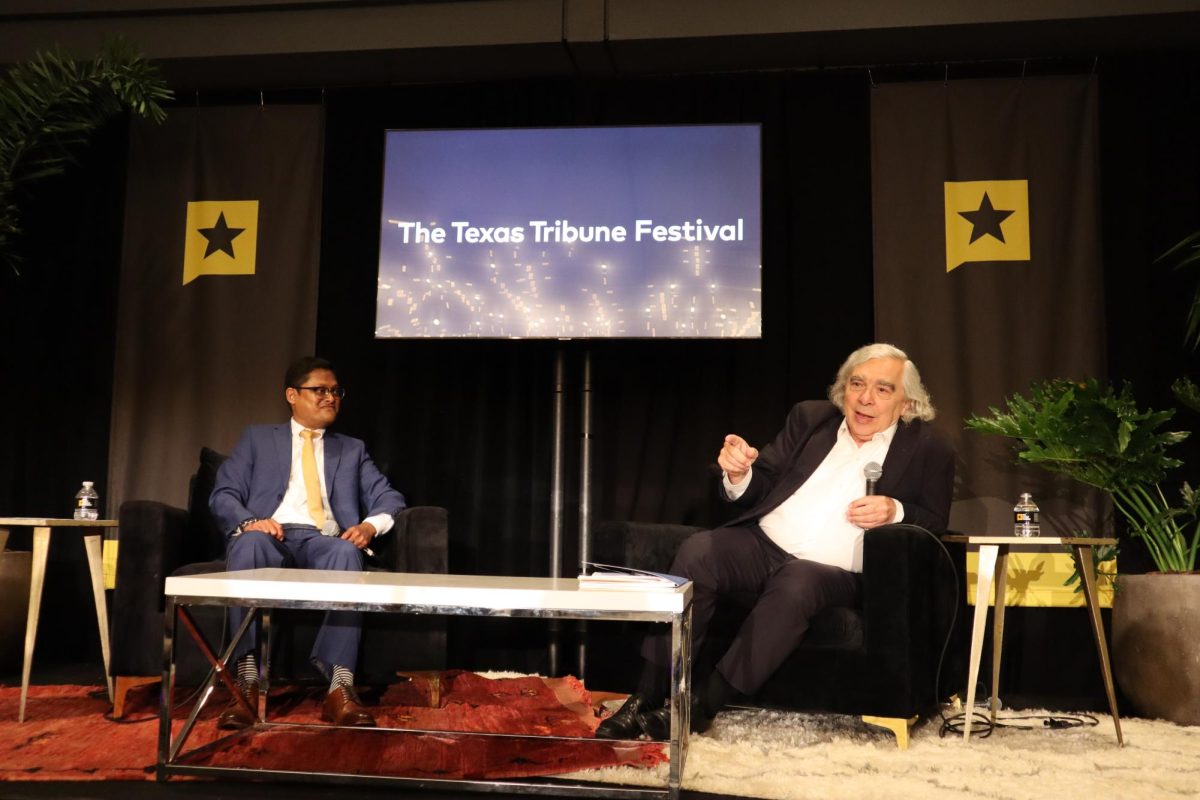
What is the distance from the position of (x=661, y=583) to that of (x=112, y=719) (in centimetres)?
184

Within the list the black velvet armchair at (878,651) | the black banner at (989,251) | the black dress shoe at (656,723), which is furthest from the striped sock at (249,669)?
the black banner at (989,251)

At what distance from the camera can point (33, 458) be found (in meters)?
4.76

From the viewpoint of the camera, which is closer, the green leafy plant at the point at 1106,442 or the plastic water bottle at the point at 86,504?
the green leafy plant at the point at 1106,442

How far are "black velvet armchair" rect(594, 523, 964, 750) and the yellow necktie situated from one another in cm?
145

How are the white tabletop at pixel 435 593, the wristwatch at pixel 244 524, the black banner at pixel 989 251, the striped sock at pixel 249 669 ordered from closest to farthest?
1. the white tabletop at pixel 435 593
2. the striped sock at pixel 249 669
3. the wristwatch at pixel 244 524
4. the black banner at pixel 989 251

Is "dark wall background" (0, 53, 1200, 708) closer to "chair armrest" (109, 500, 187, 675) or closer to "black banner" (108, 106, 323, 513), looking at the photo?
"black banner" (108, 106, 323, 513)

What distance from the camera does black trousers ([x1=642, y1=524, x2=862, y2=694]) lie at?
2.85m

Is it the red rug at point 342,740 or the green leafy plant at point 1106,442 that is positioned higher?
the green leafy plant at point 1106,442

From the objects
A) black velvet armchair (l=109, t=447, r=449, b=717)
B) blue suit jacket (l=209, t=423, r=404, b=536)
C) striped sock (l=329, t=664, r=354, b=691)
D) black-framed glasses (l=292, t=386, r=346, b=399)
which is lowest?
striped sock (l=329, t=664, r=354, b=691)

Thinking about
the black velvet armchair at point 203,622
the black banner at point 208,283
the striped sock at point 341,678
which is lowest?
the striped sock at point 341,678

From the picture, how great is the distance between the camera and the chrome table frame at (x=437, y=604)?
6.97ft

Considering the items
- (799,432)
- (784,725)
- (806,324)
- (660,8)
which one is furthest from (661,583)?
(660,8)

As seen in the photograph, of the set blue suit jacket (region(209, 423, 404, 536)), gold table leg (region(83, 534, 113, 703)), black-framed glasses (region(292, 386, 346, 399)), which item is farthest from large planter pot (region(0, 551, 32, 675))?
black-framed glasses (region(292, 386, 346, 399))

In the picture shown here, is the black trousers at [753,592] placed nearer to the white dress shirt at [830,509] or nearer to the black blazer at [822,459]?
the white dress shirt at [830,509]
